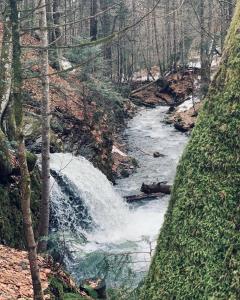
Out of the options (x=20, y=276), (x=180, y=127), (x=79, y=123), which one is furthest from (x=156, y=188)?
(x=180, y=127)

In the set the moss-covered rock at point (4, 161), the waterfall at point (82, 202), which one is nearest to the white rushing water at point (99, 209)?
the waterfall at point (82, 202)

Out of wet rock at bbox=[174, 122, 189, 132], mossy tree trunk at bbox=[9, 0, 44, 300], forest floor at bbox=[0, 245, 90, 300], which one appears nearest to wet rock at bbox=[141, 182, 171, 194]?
forest floor at bbox=[0, 245, 90, 300]

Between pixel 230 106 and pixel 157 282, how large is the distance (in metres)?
1.10

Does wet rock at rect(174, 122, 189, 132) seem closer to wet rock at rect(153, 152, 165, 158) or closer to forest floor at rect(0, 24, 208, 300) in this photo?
forest floor at rect(0, 24, 208, 300)

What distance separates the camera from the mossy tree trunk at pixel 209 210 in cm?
206

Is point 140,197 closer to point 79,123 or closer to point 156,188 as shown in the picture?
point 156,188

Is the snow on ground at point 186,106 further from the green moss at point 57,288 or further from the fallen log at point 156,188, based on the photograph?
the green moss at point 57,288

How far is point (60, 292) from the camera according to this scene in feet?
Result: 20.4

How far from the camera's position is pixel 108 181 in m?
15.0

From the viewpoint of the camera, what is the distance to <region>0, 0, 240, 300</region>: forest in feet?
7.34

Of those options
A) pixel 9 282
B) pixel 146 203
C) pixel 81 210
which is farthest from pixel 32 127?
pixel 9 282

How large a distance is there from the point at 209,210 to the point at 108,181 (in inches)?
504

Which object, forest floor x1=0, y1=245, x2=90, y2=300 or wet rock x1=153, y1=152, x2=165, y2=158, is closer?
forest floor x1=0, y1=245, x2=90, y2=300

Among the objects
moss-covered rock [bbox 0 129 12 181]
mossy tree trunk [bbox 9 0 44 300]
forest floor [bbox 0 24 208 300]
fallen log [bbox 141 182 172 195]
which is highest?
mossy tree trunk [bbox 9 0 44 300]
